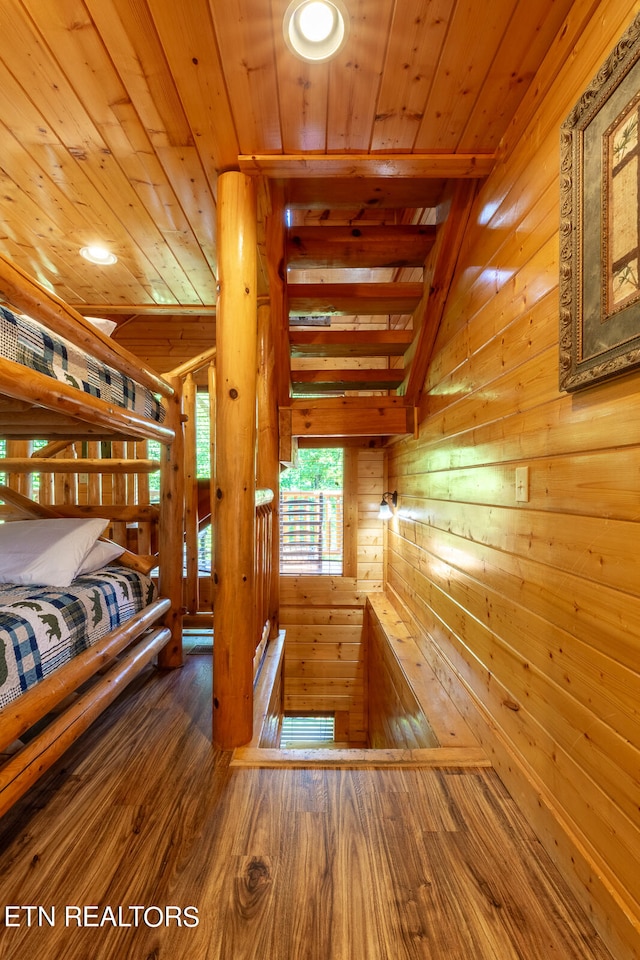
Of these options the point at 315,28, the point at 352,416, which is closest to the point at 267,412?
the point at 352,416

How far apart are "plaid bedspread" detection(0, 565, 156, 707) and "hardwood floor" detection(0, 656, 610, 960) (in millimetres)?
447

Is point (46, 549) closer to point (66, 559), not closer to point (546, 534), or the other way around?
point (66, 559)

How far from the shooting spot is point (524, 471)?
133 centimetres

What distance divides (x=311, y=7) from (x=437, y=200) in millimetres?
1064

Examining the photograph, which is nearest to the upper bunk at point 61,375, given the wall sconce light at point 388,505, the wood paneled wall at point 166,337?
the wall sconce light at point 388,505

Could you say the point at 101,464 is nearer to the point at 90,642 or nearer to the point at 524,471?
the point at 90,642

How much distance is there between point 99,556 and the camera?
6.71 ft

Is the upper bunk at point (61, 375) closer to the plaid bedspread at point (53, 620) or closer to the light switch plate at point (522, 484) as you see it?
the plaid bedspread at point (53, 620)

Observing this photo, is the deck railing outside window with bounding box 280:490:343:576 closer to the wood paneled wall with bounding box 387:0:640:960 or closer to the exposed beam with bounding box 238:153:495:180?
the wood paneled wall with bounding box 387:0:640:960

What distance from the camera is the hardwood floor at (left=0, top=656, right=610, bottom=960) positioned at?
0.92 metres

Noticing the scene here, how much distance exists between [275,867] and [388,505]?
278cm

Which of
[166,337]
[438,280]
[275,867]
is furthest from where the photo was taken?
[166,337]

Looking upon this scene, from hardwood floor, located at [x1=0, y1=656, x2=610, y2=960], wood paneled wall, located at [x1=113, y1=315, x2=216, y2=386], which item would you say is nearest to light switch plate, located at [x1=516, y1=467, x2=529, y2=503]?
hardwood floor, located at [x1=0, y1=656, x2=610, y2=960]

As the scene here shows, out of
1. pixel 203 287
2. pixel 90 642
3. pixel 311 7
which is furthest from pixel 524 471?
pixel 203 287
